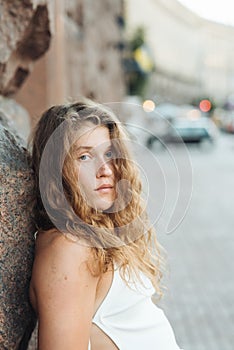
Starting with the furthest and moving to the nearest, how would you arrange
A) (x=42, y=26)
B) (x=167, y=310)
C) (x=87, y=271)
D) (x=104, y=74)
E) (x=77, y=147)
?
1. (x=104, y=74)
2. (x=167, y=310)
3. (x=42, y=26)
4. (x=77, y=147)
5. (x=87, y=271)

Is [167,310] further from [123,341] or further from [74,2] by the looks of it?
[74,2]

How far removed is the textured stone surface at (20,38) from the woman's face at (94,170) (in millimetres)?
1048

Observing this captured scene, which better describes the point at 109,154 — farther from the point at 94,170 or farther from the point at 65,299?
the point at 65,299

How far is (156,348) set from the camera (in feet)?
5.29

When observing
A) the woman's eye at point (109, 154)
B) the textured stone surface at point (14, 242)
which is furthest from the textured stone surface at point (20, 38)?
the woman's eye at point (109, 154)

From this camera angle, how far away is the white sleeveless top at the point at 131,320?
152 cm

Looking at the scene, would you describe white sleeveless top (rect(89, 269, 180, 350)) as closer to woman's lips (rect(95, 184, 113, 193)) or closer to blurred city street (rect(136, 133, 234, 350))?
woman's lips (rect(95, 184, 113, 193))

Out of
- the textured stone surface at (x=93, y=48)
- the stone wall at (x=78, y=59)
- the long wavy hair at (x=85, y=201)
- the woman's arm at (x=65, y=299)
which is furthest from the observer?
the textured stone surface at (x=93, y=48)

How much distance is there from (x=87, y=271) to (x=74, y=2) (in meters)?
6.67

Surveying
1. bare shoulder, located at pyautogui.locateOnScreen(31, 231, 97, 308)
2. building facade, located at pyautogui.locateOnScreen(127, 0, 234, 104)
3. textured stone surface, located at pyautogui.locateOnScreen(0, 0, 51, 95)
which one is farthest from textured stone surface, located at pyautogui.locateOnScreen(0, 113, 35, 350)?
building facade, located at pyautogui.locateOnScreen(127, 0, 234, 104)

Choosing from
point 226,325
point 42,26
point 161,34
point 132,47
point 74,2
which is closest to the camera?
point 42,26

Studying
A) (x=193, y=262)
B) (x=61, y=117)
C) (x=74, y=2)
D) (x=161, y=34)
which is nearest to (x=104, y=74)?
(x=74, y=2)

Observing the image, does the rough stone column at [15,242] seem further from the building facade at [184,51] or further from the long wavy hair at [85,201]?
the building facade at [184,51]

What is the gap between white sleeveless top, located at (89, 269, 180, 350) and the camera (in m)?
1.52
